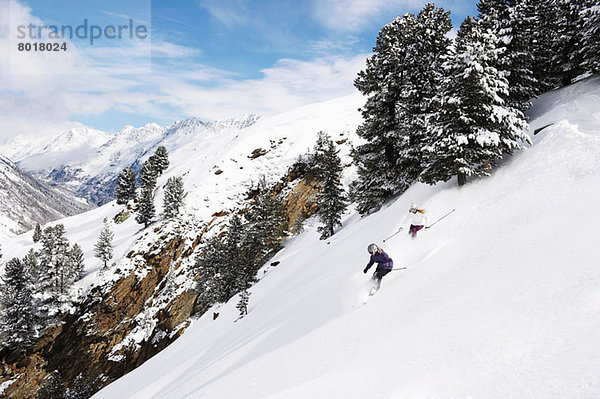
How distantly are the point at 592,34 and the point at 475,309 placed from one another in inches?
916

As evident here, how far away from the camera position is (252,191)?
60469 mm

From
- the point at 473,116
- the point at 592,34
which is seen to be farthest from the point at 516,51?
the point at 473,116

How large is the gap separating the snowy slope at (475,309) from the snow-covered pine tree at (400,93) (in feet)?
24.1

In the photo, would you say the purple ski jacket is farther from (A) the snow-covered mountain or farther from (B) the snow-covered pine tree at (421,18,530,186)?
(B) the snow-covered pine tree at (421,18,530,186)

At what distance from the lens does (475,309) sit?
6.59m

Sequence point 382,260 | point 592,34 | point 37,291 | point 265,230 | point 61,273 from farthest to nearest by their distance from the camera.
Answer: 1. point 61,273
2. point 37,291
3. point 265,230
4. point 592,34
5. point 382,260

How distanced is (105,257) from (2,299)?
1712cm

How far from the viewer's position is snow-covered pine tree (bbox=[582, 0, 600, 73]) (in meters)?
18.9

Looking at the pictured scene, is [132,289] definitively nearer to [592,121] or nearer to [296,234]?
[296,234]

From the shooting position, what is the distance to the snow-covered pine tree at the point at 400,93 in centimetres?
2075

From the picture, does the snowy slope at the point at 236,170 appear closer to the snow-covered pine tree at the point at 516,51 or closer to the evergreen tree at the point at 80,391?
the evergreen tree at the point at 80,391

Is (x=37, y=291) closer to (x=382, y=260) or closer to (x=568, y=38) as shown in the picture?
(x=382, y=260)

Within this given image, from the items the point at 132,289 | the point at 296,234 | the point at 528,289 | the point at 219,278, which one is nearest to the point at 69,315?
the point at 132,289

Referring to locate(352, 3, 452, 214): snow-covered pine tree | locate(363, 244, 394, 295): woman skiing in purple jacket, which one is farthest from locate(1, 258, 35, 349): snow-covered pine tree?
locate(363, 244, 394, 295): woman skiing in purple jacket
